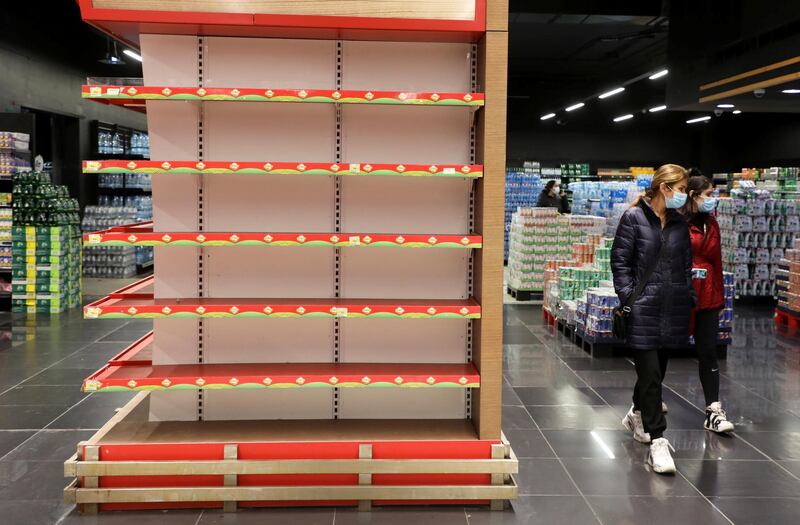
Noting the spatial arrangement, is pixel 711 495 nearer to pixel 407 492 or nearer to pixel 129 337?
Result: pixel 407 492

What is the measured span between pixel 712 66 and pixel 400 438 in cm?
943

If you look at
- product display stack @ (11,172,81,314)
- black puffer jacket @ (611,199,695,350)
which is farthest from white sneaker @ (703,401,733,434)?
product display stack @ (11,172,81,314)

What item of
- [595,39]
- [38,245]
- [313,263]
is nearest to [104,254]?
[38,245]

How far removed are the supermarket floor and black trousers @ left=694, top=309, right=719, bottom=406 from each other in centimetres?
35

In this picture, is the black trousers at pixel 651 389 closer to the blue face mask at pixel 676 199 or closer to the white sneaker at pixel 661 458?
the white sneaker at pixel 661 458

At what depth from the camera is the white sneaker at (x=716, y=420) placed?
5.29m

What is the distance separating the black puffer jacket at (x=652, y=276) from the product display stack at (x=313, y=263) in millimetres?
1024

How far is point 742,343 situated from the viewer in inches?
343

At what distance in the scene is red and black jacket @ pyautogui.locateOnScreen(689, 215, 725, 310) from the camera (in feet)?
17.1

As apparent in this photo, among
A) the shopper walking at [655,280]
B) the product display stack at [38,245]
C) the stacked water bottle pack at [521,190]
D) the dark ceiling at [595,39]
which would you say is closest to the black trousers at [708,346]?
the shopper walking at [655,280]

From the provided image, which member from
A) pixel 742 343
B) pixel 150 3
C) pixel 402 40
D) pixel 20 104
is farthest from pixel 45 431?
pixel 20 104

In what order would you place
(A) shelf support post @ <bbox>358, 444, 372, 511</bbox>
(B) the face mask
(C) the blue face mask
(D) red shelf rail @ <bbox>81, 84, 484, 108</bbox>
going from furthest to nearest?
1. (B) the face mask
2. (C) the blue face mask
3. (A) shelf support post @ <bbox>358, 444, 372, 511</bbox>
4. (D) red shelf rail @ <bbox>81, 84, 484, 108</bbox>

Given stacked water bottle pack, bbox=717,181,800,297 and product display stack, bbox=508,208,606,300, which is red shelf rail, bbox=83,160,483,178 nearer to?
product display stack, bbox=508,208,606,300

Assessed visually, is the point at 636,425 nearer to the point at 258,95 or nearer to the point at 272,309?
the point at 272,309
